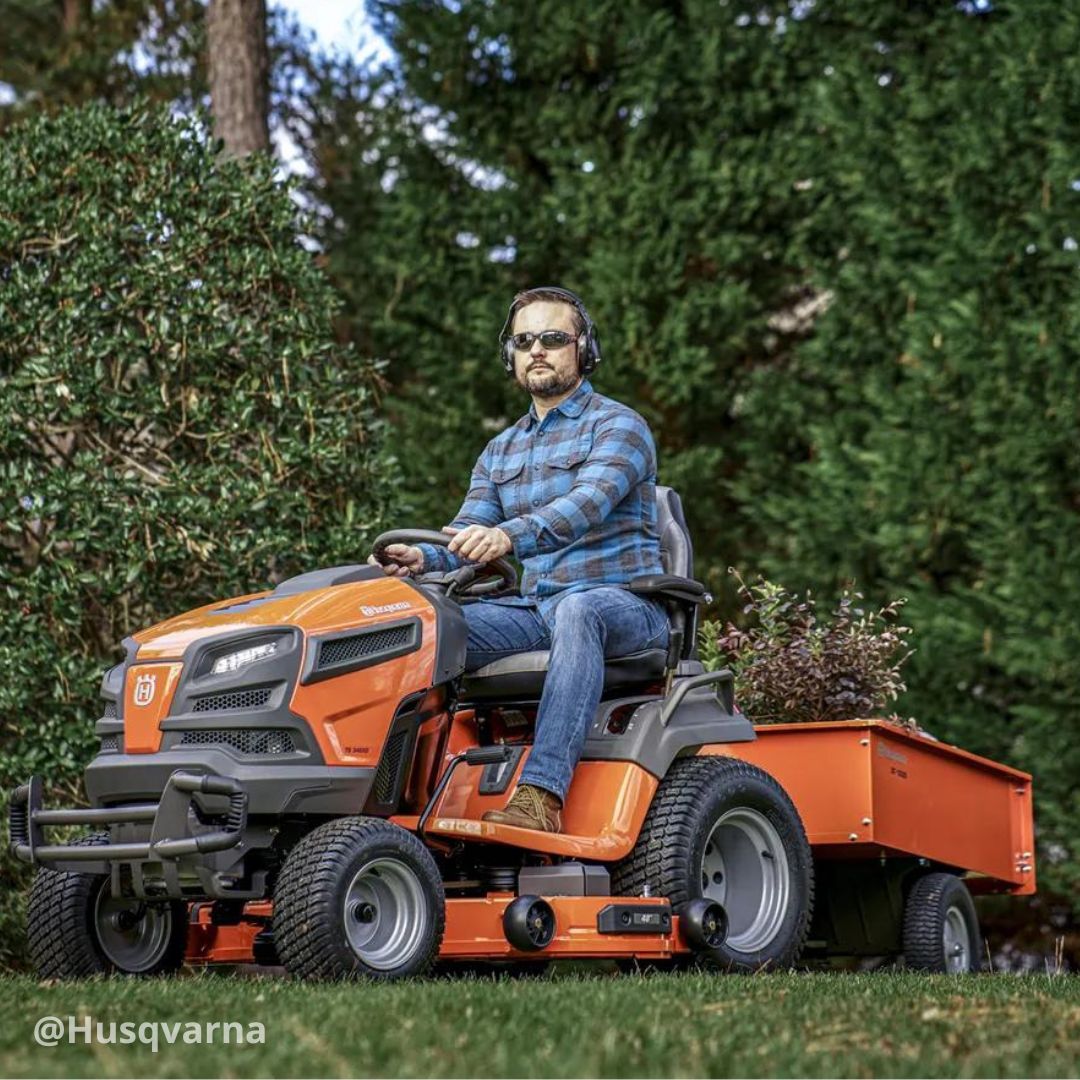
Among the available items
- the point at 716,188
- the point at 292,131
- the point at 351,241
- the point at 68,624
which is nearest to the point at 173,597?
the point at 68,624

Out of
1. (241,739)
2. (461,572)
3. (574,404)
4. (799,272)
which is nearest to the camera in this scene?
(241,739)

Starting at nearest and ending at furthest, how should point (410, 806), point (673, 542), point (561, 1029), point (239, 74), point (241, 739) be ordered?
point (561, 1029) → point (241, 739) → point (410, 806) → point (673, 542) → point (239, 74)

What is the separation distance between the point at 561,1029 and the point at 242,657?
1455mm

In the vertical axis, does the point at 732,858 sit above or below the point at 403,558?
below

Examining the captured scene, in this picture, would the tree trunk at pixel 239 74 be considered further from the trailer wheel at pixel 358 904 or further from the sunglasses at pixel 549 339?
the trailer wheel at pixel 358 904

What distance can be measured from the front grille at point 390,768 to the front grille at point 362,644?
8.9 inches

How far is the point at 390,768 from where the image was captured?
489 cm

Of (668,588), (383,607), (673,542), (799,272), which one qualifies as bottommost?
(383,607)

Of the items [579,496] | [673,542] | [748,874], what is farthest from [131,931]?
[673,542]

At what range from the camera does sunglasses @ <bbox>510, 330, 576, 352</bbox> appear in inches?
219

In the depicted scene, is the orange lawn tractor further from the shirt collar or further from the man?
the shirt collar

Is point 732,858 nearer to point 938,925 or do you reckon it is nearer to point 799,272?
point 938,925

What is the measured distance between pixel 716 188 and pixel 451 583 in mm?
6003

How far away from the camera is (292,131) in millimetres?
13648
